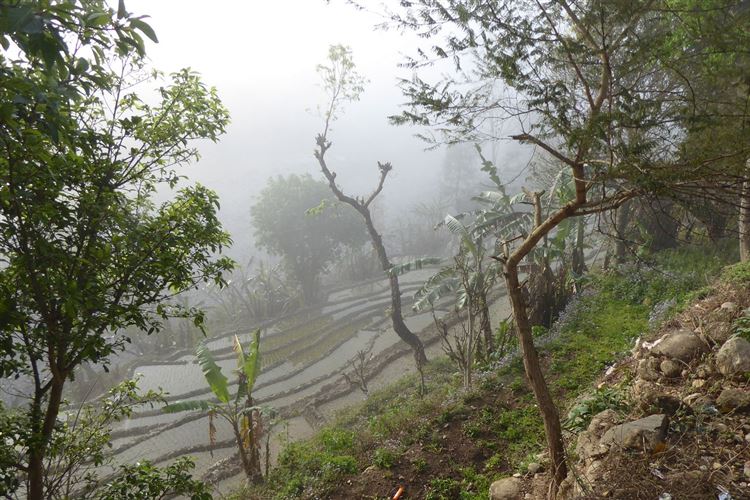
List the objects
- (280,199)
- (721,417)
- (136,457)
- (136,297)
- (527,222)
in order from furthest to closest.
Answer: (280,199) < (527,222) < (136,457) < (136,297) < (721,417)

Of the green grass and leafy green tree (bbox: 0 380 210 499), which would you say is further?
the green grass

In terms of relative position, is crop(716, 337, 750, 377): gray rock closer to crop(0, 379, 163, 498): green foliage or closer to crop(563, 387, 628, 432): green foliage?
crop(563, 387, 628, 432): green foliage

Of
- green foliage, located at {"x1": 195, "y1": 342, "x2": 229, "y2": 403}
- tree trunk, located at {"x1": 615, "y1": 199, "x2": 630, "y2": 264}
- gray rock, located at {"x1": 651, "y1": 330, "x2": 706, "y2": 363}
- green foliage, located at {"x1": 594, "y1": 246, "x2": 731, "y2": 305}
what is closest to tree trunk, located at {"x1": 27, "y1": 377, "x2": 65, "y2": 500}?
green foliage, located at {"x1": 195, "y1": 342, "x2": 229, "y2": 403}

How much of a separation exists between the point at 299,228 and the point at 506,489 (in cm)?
1851

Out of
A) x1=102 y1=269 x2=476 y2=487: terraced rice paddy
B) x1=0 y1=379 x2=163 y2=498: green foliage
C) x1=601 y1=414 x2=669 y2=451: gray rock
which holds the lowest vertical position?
x1=102 y1=269 x2=476 y2=487: terraced rice paddy

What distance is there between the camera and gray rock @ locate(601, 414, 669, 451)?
3.10 metres

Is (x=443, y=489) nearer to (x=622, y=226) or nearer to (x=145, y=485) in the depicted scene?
(x=145, y=485)

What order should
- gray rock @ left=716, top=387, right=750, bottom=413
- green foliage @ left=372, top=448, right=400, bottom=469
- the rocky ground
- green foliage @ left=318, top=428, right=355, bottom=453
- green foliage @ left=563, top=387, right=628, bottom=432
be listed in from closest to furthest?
the rocky ground
gray rock @ left=716, top=387, right=750, bottom=413
green foliage @ left=563, top=387, right=628, bottom=432
green foliage @ left=372, top=448, right=400, bottom=469
green foliage @ left=318, top=428, right=355, bottom=453

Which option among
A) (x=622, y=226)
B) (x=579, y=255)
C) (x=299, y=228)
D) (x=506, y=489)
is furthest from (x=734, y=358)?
(x=299, y=228)

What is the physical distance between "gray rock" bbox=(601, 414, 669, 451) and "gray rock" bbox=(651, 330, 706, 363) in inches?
49.2

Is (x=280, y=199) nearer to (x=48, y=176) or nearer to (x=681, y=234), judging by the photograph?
(x=681, y=234)

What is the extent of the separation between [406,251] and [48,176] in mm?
26037

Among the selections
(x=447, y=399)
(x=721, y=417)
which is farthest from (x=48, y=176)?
(x=447, y=399)

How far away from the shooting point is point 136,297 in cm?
364
